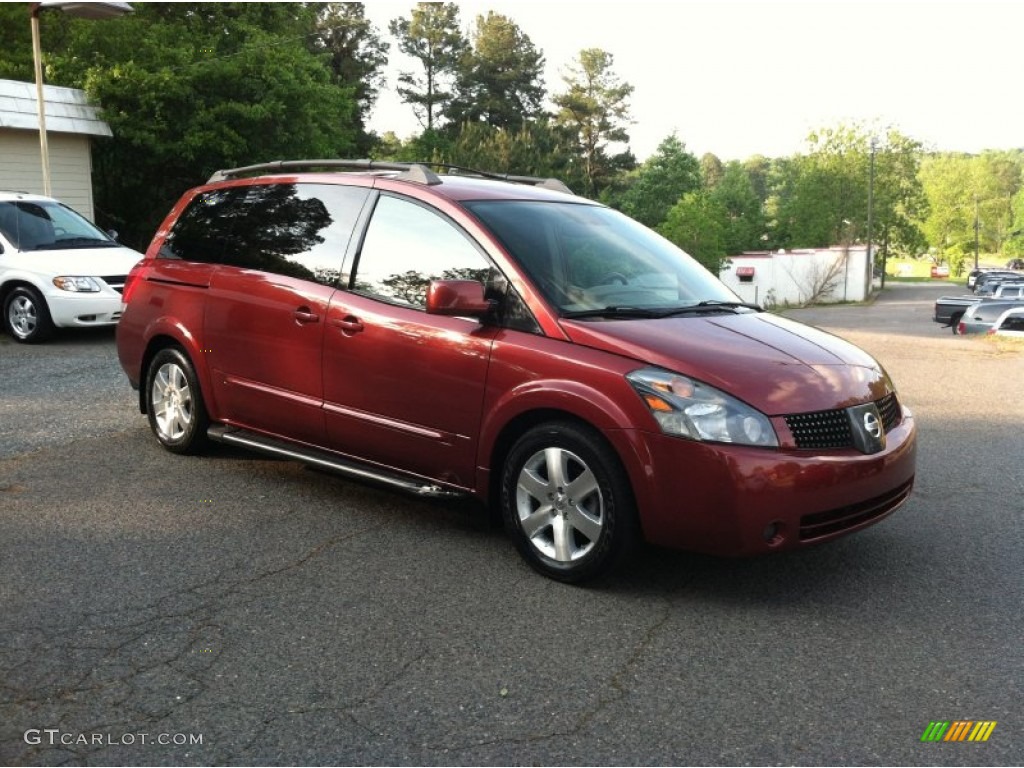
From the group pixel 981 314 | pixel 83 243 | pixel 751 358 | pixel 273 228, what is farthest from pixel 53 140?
pixel 981 314

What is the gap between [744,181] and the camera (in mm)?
102938

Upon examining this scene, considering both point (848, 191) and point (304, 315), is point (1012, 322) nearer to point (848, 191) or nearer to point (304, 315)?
point (304, 315)

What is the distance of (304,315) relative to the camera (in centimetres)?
565

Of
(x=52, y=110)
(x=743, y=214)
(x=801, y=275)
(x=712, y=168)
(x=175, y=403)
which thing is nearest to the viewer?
(x=175, y=403)

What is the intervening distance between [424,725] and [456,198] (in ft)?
9.40

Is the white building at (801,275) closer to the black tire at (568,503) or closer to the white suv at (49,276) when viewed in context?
the white suv at (49,276)

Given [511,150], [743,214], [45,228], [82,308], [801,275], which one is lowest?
[801,275]

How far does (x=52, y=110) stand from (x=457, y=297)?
19.1m

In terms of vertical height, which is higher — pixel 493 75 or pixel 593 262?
pixel 493 75

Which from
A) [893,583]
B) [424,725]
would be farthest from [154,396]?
[893,583]

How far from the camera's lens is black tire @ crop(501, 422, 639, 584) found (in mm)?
4402

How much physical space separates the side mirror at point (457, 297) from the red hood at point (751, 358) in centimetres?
42

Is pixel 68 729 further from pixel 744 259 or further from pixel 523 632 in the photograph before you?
pixel 744 259

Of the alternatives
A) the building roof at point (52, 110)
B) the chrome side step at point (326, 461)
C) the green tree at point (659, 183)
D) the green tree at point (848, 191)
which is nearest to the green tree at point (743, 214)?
the green tree at point (848, 191)
